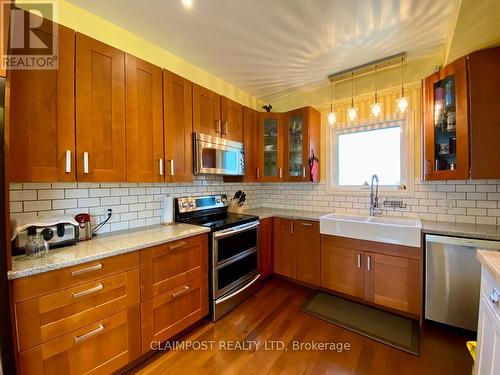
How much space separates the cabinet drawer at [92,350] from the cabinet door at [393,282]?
214 centimetres

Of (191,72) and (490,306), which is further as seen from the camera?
(191,72)

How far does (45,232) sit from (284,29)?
92.2 inches

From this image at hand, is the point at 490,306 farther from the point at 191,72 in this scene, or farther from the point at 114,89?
the point at 191,72

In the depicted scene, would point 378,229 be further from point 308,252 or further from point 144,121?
point 144,121

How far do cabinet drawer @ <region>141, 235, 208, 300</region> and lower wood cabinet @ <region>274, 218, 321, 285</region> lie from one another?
1.19m

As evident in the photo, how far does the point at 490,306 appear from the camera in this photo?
977 mm

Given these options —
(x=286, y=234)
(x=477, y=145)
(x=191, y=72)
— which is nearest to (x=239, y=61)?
(x=191, y=72)

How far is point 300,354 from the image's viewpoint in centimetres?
167

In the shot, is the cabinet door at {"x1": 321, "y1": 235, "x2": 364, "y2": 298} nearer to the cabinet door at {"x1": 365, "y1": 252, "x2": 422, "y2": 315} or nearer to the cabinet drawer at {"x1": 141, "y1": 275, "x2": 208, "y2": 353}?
the cabinet door at {"x1": 365, "y1": 252, "x2": 422, "y2": 315}

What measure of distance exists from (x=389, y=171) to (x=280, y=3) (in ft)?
6.96

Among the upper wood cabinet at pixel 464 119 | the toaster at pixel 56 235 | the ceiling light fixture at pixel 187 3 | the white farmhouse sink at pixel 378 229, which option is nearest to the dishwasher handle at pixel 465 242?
the white farmhouse sink at pixel 378 229

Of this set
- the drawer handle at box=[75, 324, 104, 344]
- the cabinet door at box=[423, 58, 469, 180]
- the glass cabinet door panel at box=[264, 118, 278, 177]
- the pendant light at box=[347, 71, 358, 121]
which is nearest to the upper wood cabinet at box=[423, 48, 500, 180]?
the cabinet door at box=[423, 58, 469, 180]

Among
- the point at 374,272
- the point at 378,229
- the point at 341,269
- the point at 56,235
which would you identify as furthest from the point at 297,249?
the point at 56,235

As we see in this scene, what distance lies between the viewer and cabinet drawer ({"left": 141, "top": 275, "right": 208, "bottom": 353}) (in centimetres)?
156
